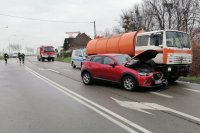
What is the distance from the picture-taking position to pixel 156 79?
11719mm

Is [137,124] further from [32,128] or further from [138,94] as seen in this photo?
[138,94]

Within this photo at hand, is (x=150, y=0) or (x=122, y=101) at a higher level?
(x=150, y=0)

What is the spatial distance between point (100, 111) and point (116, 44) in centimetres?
1053

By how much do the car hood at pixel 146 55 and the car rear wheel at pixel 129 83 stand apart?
999 millimetres

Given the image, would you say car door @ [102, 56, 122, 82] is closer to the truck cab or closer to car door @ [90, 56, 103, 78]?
car door @ [90, 56, 103, 78]

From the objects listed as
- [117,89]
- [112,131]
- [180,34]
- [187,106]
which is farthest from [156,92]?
[112,131]

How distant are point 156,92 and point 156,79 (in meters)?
0.59

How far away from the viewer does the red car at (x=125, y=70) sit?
11.5 meters

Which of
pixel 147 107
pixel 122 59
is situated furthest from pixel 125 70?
pixel 147 107

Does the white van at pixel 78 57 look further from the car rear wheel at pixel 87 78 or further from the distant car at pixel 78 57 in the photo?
the car rear wheel at pixel 87 78

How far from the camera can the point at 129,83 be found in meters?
11.8

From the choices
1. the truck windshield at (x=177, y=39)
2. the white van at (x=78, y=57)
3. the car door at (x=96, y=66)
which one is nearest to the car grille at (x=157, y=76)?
the truck windshield at (x=177, y=39)

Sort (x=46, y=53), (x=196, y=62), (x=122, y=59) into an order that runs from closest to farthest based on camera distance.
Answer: (x=122, y=59), (x=196, y=62), (x=46, y=53)

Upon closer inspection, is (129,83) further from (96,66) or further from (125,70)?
(96,66)
